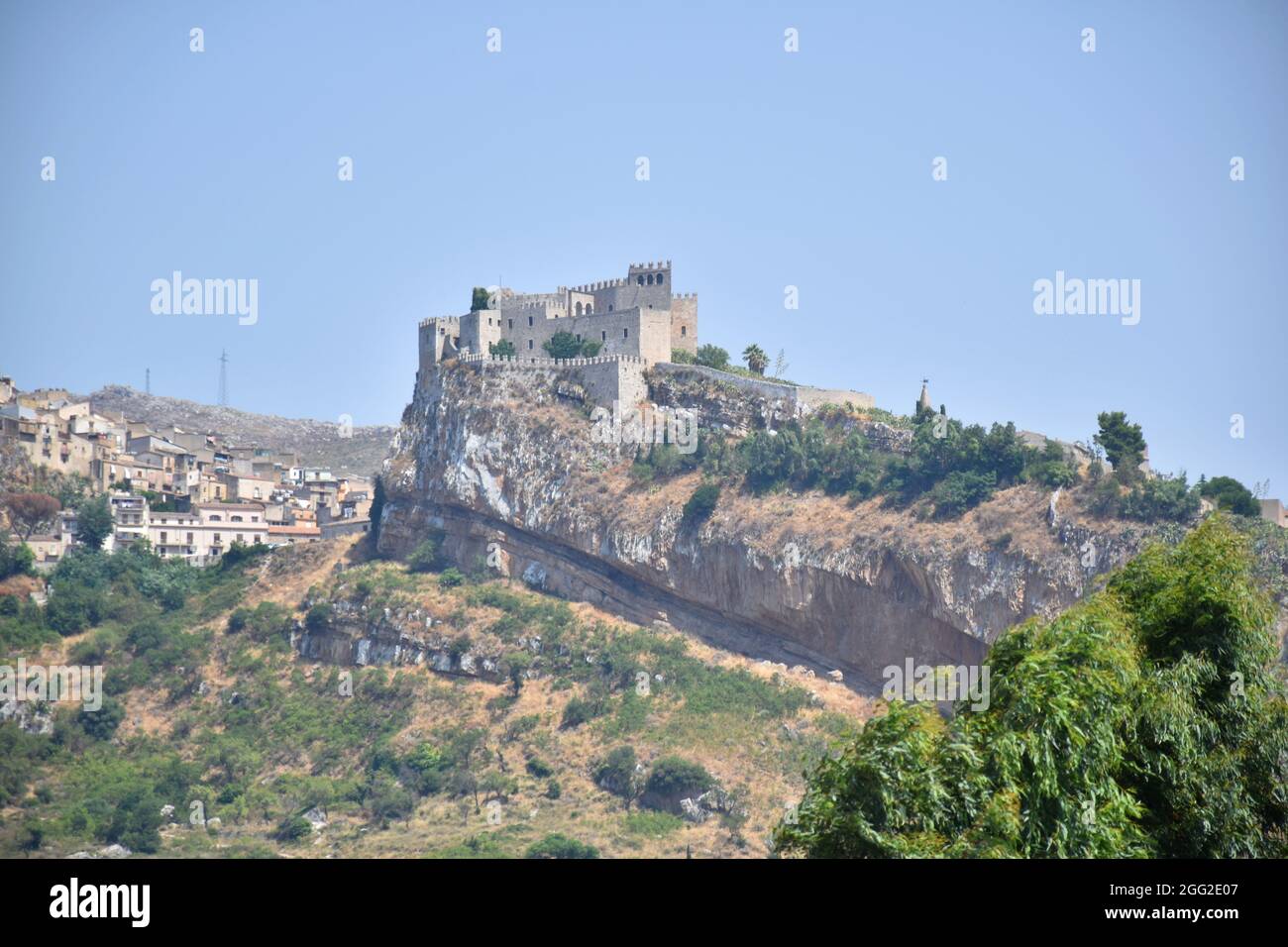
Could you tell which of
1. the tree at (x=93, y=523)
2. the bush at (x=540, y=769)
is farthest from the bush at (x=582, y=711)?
the tree at (x=93, y=523)

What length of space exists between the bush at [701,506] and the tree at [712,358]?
734cm

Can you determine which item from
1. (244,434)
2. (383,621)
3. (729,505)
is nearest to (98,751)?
(383,621)

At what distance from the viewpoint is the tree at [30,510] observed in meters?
75.1

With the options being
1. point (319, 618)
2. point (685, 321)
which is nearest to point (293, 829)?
point (319, 618)

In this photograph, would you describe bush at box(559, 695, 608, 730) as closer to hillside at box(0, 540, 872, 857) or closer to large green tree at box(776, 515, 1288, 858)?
hillside at box(0, 540, 872, 857)

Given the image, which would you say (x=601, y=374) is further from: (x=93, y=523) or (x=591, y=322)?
(x=93, y=523)

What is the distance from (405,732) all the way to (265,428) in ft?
223

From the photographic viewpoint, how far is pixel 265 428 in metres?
122

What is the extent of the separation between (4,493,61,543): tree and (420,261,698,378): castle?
1840 centimetres
